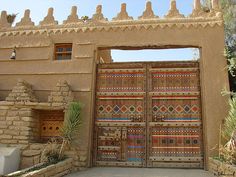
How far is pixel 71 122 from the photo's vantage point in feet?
23.6

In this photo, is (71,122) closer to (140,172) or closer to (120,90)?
(120,90)

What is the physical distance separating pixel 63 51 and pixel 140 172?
4.58 m

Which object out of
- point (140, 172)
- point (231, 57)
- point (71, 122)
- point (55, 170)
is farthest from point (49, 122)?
point (231, 57)

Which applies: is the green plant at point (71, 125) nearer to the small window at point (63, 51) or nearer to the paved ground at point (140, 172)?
the paved ground at point (140, 172)

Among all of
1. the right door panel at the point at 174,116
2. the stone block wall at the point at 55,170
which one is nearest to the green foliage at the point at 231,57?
the right door panel at the point at 174,116

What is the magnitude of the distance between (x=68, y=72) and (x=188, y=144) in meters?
4.19

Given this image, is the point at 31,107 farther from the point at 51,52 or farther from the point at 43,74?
the point at 51,52

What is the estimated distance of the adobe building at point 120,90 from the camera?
24.4 feet

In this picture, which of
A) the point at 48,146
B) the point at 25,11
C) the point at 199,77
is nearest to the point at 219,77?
the point at 199,77

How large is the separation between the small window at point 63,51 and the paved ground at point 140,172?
3708mm

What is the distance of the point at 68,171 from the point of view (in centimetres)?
693

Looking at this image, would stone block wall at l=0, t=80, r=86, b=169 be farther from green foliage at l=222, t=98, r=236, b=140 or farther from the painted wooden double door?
green foliage at l=222, t=98, r=236, b=140

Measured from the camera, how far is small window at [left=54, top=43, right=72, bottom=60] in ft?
28.3

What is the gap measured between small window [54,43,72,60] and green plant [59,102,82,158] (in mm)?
2003
